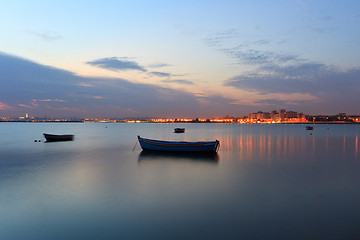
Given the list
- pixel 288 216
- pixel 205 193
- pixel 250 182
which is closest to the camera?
pixel 288 216

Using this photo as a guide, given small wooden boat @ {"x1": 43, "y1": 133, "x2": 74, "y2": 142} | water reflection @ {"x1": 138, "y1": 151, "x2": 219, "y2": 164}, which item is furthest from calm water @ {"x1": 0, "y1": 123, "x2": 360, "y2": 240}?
small wooden boat @ {"x1": 43, "y1": 133, "x2": 74, "y2": 142}

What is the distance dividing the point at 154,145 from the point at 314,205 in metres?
18.8

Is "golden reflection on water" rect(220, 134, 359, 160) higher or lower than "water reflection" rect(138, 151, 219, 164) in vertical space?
lower

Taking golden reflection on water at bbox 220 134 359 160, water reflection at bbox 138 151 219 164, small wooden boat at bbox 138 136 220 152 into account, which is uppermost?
small wooden boat at bbox 138 136 220 152

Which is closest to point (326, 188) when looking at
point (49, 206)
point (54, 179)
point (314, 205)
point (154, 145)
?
point (314, 205)

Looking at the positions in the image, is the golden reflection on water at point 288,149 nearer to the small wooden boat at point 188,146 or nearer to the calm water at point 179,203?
the small wooden boat at point 188,146

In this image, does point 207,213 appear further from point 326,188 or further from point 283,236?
point 326,188

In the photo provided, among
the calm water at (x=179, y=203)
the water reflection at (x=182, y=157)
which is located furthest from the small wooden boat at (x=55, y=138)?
the calm water at (x=179, y=203)

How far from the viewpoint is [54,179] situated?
15641mm

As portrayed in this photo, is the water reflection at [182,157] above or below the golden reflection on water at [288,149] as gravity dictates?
above

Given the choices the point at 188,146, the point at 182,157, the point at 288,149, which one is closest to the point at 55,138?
the point at 188,146

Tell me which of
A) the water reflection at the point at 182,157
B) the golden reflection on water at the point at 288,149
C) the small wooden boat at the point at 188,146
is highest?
the small wooden boat at the point at 188,146

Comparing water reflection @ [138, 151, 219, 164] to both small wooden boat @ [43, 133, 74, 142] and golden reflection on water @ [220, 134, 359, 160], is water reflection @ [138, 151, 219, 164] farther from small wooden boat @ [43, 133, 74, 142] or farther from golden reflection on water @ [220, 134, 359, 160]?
small wooden boat @ [43, 133, 74, 142]

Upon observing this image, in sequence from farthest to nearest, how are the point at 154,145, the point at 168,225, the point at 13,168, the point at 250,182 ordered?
the point at 154,145 < the point at 13,168 < the point at 250,182 < the point at 168,225
